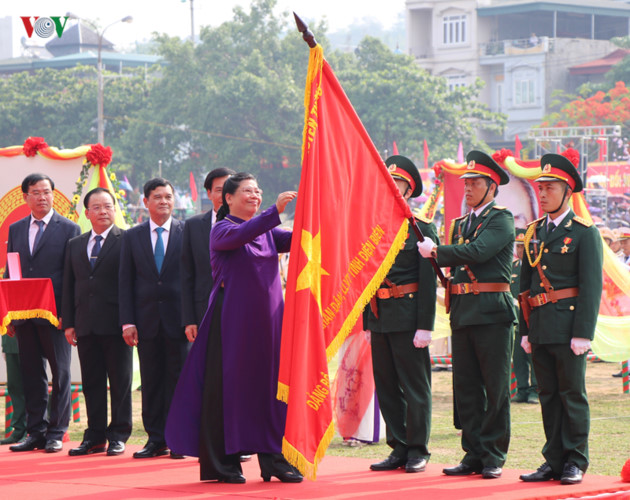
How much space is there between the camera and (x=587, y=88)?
49031mm

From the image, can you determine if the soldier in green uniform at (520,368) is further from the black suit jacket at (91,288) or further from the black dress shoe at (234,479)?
the black dress shoe at (234,479)

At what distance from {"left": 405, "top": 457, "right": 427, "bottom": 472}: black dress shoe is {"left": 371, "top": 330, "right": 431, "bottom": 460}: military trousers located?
4 centimetres

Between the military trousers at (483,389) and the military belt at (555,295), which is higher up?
the military belt at (555,295)

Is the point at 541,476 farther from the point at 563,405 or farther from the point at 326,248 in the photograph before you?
the point at 326,248

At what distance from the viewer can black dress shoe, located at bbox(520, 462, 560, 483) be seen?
592 cm

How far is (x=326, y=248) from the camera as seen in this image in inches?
223

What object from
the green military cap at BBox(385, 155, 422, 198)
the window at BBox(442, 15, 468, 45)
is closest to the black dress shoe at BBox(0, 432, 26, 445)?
the green military cap at BBox(385, 155, 422, 198)

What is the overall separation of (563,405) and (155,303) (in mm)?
2678

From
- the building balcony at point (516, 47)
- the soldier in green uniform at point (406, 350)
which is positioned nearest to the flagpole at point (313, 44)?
the soldier in green uniform at point (406, 350)

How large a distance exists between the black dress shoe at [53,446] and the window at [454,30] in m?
55.1

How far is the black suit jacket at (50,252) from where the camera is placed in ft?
25.5

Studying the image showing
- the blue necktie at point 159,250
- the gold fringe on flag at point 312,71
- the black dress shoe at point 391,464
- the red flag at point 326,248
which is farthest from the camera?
the blue necktie at point 159,250

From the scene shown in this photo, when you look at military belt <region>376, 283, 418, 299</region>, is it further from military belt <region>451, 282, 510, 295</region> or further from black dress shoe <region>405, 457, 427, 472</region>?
black dress shoe <region>405, 457, 427, 472</region>

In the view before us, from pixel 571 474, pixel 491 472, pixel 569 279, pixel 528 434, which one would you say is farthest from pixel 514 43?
pixel 571 474
